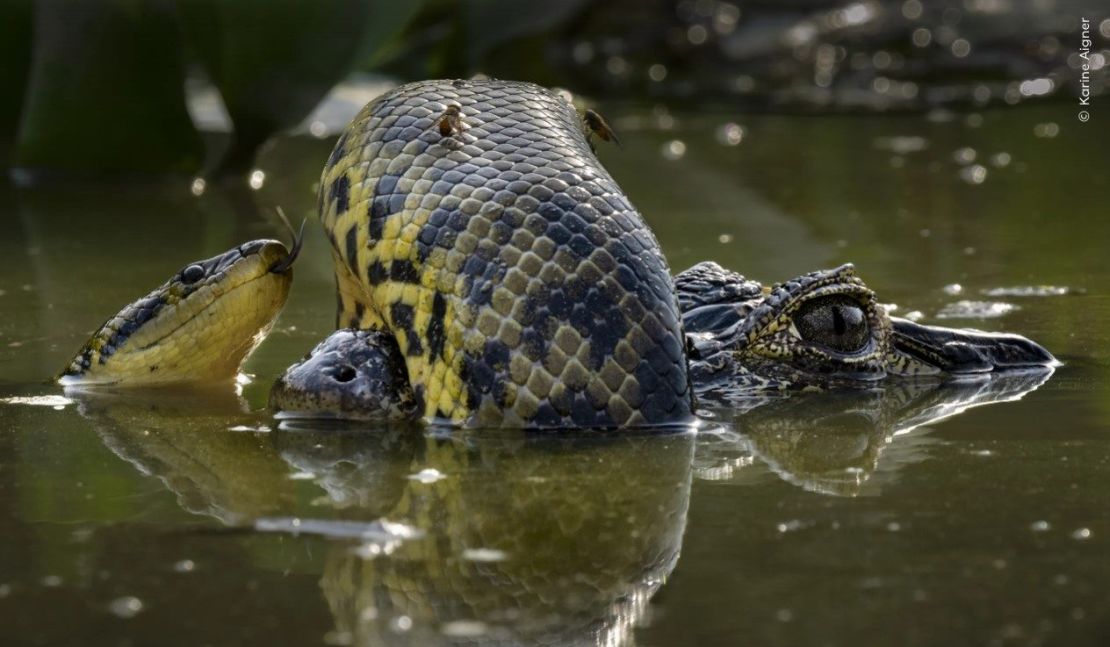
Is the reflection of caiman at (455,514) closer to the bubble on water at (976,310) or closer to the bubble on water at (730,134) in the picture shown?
the bubble on water at (976,310)

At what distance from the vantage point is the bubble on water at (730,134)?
38.8 feet

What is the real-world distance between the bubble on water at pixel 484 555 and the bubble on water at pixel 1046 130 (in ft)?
29.3

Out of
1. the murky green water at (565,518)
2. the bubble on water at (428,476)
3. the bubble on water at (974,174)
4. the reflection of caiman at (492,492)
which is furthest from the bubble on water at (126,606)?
the bubble on water at (974,174)

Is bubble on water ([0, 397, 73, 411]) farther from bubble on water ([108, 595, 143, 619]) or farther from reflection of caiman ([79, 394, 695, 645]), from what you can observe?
bubble on water ([108, 595, 143, 619])

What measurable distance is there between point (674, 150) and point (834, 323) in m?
6.37

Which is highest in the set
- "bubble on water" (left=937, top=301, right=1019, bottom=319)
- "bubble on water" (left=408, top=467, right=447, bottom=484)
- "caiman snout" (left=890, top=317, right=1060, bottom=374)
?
"bubble on water" (left=408, top=467, right=447, bottom=484)

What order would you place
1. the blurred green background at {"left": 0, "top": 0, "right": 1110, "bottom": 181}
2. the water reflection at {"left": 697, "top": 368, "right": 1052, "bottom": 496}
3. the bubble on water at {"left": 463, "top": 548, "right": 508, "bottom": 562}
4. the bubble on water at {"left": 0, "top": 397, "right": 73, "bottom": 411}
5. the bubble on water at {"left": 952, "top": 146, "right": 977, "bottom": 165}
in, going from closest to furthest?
1. the bubble on water at {"left": 463, "top": 548, "right": 508, "bottom": 562}
2. the water reflection at {"left": 697, "top": 368, "right": 1052, "bottom": 496}
3. the bubble on water at {"left": 0, "top": 397, "right": 73, "bottom": 411}
4. the blurred green background at {"left": 0, "top": 0, "right": 1110, "bottom": 181}
5. the bubble on water at {"left": 952, "top": 146, "right": 977, "bottom": 165}

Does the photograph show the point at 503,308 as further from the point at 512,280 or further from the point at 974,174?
the point at 974,174

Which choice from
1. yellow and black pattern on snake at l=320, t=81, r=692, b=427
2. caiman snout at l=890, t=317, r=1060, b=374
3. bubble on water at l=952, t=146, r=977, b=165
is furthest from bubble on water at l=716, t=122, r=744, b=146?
yellow and black pattern on snake at l=320, t=81, r=692, b=427

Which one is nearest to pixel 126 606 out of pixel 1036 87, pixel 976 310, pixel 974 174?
pixel 976 310

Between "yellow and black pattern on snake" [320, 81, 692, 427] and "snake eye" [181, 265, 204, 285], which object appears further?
"snake eye" [181, 265, 204, 285]

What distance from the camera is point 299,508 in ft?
12.8

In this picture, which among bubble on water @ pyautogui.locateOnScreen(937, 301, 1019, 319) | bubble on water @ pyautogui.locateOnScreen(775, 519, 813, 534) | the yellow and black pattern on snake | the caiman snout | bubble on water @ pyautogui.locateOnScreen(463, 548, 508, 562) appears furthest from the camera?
bubble on water @ pyautogui.locateOnScreen(937, 301, 1019, 319)

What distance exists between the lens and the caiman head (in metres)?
5.00
